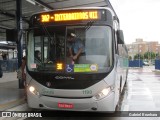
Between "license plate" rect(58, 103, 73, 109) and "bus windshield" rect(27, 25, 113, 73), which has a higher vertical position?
"bus windshield" rect(27, 25, 113, 73)

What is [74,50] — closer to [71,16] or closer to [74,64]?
[74,64]

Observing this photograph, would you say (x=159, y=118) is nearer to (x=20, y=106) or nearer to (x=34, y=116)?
(x=34, y=116)

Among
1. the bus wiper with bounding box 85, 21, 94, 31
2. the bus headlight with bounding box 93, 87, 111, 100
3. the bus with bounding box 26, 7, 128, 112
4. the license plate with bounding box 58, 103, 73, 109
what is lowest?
the license plate with bounding box 58, 103, 73, 109

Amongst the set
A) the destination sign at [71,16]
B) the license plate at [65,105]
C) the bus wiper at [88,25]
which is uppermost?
the destination sign at [71,16]

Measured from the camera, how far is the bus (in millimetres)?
7145

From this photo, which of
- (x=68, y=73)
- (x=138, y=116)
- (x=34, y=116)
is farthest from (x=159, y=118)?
(x=34, y=116)

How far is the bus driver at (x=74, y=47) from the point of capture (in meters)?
7.43

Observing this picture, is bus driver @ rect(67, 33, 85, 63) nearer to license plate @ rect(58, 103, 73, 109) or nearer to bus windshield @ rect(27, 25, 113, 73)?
bus windshield @ rect(27, 25, 113, 73)

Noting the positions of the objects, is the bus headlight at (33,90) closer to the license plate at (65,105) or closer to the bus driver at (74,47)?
the license plate at (65,105)

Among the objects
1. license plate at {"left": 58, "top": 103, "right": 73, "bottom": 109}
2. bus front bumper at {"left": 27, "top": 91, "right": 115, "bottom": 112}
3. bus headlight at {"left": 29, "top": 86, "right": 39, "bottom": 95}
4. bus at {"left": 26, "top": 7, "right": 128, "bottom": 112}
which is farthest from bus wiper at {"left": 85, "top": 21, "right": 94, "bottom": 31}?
bus headlight at {"left": 29, "top": 86, "right": 39, "bottom": 95}

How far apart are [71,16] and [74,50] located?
0.97 meters

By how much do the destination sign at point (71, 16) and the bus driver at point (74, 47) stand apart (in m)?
0.51

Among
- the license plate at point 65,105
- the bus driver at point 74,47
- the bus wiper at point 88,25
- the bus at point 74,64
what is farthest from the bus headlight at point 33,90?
the bus wiper at point 88,25

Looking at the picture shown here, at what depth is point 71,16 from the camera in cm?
780
